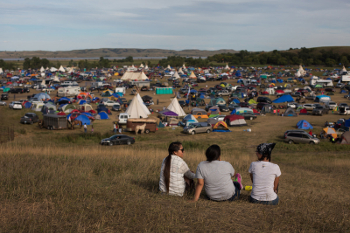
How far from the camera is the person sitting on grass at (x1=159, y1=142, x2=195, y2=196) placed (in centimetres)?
539

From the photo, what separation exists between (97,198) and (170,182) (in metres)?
1.32

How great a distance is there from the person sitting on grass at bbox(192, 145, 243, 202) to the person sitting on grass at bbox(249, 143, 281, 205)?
0.40 metres

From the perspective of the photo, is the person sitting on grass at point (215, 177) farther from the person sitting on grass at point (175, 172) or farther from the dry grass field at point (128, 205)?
the person sitting on grass at point (175, 172)

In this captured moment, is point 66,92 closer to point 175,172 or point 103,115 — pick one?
point 103,115

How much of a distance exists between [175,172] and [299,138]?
19.5 m

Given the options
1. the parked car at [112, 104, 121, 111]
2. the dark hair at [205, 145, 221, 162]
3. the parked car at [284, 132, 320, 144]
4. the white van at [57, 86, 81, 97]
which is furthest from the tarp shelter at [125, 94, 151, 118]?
the dark hair at [205, 145, 221, 162]

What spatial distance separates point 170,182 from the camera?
5516 millimetres

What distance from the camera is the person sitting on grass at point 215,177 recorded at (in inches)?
200

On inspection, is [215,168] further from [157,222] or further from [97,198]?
[97,198]

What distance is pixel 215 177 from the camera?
515 centimetres

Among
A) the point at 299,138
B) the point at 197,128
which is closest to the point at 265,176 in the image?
the point at 299,138

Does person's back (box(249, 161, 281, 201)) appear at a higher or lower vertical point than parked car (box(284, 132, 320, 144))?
higher

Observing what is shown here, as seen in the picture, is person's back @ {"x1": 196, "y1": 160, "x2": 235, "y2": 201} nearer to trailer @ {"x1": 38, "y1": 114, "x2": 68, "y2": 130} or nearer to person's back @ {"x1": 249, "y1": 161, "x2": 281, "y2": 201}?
person's back @ {"x1": 249, "y1": 161, "x2": 281, "y2": 201}

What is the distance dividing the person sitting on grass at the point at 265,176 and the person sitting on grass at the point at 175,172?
1.13m
